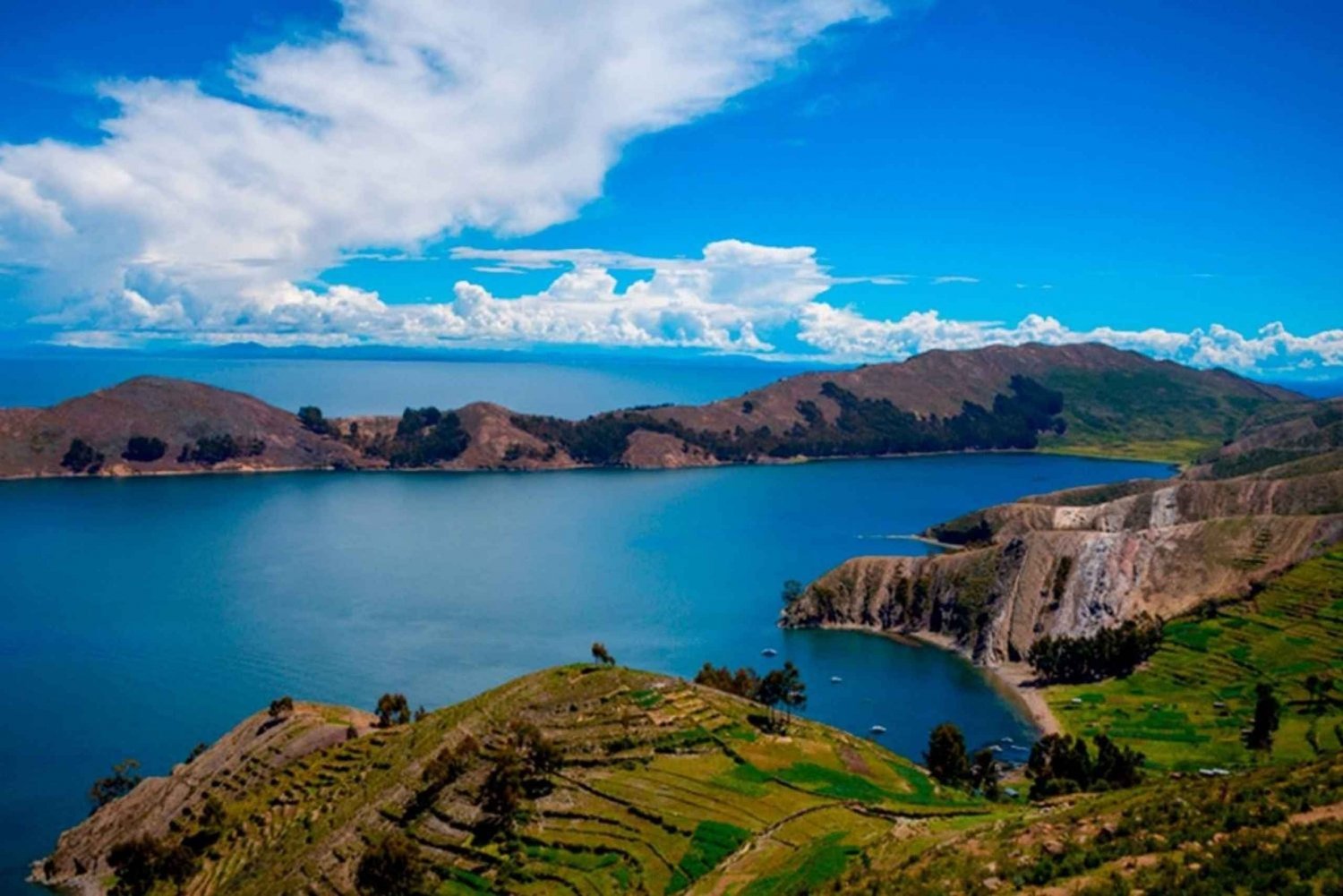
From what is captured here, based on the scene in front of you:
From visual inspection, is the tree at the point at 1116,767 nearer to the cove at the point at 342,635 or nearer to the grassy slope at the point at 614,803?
the grassy slope at the point at 614,803

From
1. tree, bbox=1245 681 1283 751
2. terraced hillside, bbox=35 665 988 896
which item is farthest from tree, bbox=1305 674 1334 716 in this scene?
terraced hillside, bbox=35 665 988 896

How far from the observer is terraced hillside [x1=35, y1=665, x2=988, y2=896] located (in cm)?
5412

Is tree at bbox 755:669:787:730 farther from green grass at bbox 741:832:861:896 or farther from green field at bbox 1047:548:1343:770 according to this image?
green grass at bbox 741:832:861:896

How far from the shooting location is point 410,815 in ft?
210

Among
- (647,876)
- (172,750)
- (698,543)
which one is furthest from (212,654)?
(698,543)

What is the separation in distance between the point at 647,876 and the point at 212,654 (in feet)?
270

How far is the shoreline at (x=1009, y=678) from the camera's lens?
345ft

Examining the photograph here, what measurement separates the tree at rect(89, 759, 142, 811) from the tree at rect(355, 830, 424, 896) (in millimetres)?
36087

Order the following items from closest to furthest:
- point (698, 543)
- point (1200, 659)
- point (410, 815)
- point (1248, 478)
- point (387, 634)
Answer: point (410, 815) < point (1200, 659) < point (387, 634) < point (1248, 478) < point (698, 543)

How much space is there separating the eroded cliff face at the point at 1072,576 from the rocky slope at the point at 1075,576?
0.54 ft

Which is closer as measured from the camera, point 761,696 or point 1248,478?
point 761,696

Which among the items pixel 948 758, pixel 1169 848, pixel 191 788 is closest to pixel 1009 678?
pixel 948 758

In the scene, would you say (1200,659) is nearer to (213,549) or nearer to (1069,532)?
(1069,532)

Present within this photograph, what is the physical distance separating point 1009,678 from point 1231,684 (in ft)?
80.0
